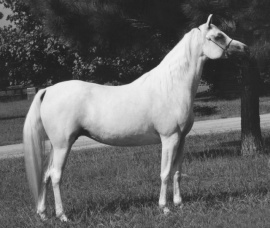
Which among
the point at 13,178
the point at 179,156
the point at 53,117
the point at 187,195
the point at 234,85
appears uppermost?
the point at 53,117

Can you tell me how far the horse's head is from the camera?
5566 mm

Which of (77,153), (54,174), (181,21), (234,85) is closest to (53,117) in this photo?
(54,174)

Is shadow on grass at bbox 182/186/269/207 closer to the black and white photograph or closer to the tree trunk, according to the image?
the black and white photograph

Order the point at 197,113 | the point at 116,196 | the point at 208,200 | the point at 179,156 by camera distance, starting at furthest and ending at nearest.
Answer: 1. the point at 197,113
2. the point at 116,196
3. the point at 208,200
4. the point at 179,156

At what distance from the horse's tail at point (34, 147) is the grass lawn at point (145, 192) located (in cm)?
33

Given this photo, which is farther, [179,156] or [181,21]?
[181,21]

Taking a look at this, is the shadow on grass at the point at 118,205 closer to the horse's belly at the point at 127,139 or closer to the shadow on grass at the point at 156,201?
the shadow on grass at the point at 156,201

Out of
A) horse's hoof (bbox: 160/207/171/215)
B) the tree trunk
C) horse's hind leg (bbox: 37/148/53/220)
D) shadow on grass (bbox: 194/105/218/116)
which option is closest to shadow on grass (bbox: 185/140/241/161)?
the tree trunk

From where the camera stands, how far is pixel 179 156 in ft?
18.7

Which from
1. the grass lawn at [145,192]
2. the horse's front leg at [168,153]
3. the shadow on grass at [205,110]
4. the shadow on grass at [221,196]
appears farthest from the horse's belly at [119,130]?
the shadow on grass at [205,110]

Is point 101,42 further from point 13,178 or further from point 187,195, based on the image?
point 187,195

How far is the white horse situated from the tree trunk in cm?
381

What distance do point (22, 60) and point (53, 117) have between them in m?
23.2

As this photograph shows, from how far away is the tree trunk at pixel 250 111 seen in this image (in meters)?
9.33
